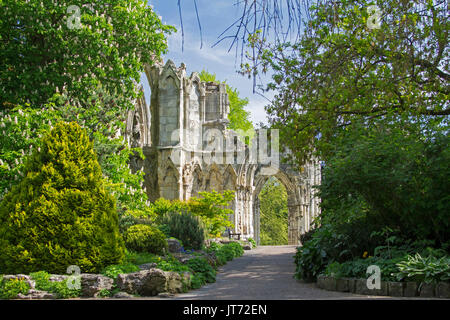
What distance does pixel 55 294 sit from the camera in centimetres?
731

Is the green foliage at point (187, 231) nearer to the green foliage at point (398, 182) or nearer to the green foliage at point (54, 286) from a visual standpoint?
the green foliage at point (398, 182)

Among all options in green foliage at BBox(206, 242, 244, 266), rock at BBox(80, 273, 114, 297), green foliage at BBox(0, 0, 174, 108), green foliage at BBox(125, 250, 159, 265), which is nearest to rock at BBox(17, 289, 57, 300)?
rock at BBox(80, 273, 114, 297)

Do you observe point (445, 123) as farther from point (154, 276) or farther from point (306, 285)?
point (154, 276)

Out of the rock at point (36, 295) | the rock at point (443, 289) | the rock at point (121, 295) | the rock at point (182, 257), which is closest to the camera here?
the rock at point (443, 289)

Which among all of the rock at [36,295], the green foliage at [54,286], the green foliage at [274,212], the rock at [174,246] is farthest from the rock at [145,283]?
the green foliage at [274,212]

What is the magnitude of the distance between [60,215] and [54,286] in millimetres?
1429

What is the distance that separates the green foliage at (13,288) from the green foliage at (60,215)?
76cm

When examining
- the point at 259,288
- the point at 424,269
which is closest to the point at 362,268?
the point at 424,269

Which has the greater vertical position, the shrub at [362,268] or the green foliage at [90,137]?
the green foliage at [90,137]

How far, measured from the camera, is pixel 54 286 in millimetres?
7438

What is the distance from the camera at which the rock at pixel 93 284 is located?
7504mm

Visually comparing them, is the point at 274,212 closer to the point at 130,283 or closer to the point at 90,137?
the point at 90,137

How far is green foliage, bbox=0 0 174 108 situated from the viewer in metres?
14.2

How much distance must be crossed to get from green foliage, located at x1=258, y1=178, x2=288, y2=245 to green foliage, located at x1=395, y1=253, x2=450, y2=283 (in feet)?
131
